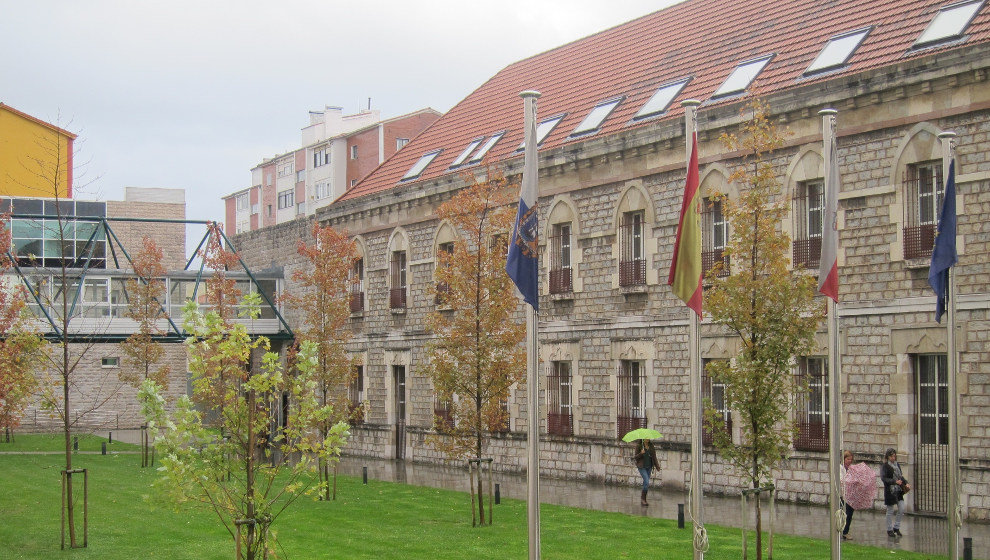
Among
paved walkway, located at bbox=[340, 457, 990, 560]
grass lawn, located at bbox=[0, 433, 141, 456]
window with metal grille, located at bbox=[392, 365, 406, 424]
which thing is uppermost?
window with metal grille, located at bbox=[392, 365, 406, 424]

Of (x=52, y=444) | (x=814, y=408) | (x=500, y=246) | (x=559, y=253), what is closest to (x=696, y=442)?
(x=500, y=246)

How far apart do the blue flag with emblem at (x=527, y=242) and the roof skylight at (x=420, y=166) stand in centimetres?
2477

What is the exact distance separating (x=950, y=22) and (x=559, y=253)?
12342 mm

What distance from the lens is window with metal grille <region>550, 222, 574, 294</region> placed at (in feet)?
106

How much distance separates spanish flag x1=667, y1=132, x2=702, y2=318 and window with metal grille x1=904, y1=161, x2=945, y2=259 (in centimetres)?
981

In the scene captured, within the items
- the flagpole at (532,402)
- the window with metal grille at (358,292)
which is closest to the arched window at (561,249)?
the window with metal grille at (358,292)

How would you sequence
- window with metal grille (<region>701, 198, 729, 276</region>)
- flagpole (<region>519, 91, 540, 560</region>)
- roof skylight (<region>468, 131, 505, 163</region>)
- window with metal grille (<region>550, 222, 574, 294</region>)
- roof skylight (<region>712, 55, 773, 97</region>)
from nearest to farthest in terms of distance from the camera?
flagpole (<region>519, 91, 540, 560</region>) → window with metal grille (<region>701, 198, 729, 276</region>) → roof skylight (<region>712, 55, 773, 97</region>) → window with metal grille (<region>550, 222, 574, 294</region>) → roof skylight (<region>468, 131, 505, 163</region>)

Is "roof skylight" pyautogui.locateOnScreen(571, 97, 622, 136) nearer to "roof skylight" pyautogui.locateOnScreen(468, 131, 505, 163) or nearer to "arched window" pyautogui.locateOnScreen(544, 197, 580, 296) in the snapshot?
"arched window" pyautogui.locateOnScreen(544, 197, 580, 296)

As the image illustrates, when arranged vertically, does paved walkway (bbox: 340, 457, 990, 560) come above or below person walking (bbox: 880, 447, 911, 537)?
below

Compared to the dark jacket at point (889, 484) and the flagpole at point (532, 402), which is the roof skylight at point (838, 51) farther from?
the flagpole at point (532, 402)

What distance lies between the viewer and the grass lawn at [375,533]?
707 inches

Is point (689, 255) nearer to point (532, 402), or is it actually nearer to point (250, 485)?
point (532, 402)

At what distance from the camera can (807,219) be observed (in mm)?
25172

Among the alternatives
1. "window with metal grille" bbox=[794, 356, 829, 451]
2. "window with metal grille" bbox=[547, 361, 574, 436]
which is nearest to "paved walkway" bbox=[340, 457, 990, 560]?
"window with metal grille" bbox=[794, 356, 829, 451]
